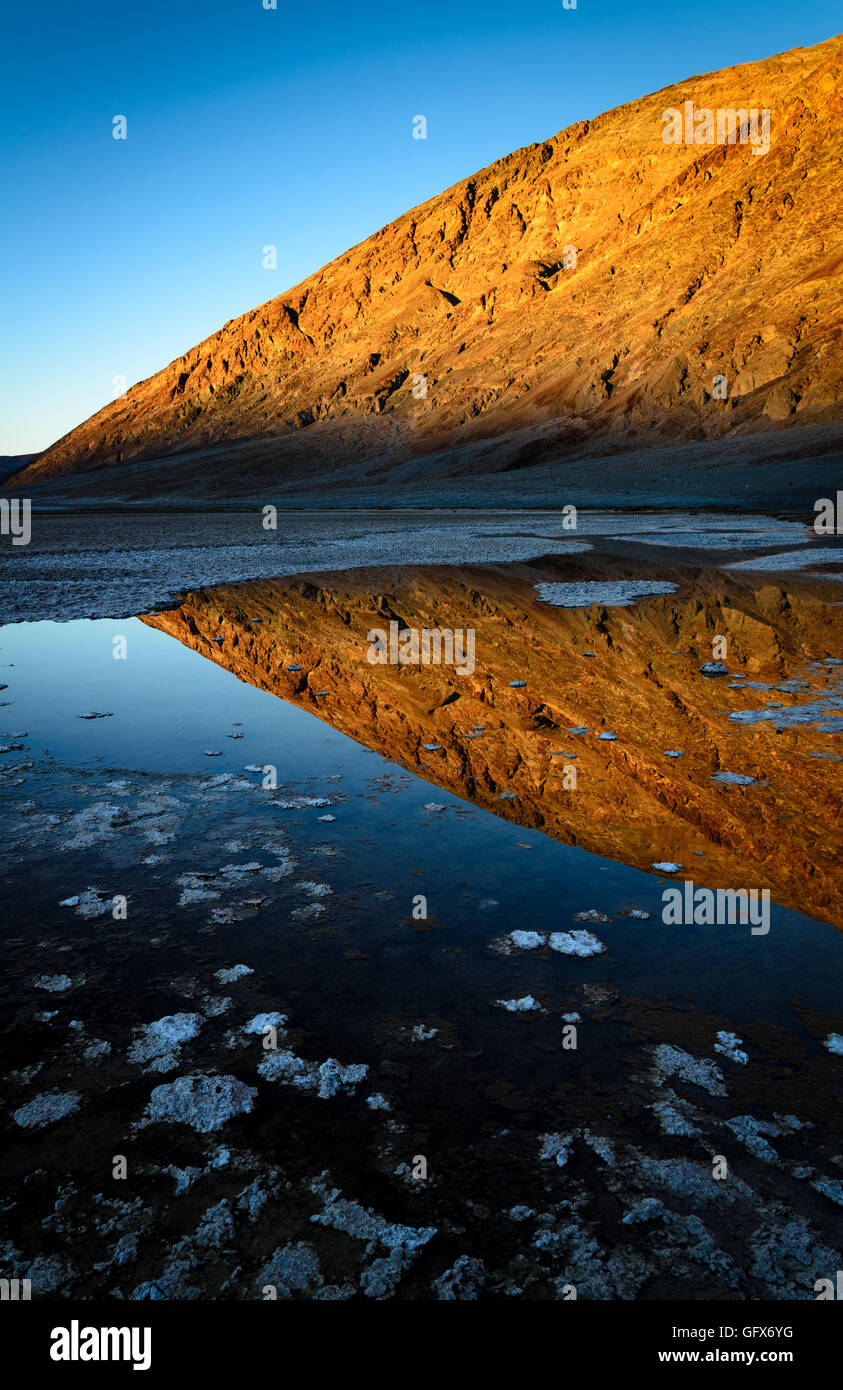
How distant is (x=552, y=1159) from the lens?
247 cm

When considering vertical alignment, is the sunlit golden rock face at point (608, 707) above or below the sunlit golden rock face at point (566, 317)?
below

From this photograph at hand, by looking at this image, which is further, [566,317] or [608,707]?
[566,317]

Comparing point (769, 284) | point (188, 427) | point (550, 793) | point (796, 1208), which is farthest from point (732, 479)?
point (188, 427)

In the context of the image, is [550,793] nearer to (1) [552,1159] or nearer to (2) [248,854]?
(2) [248,854]

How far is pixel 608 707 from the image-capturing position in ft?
24.1

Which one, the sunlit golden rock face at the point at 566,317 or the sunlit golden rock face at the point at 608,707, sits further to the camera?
the sunlit golden rock face at the point at 566,317

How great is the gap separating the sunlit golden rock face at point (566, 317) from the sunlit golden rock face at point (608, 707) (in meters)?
58.5

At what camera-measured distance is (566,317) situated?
9306 cm

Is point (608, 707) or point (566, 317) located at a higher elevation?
point (566, 317)

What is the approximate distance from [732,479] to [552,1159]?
5255 cm

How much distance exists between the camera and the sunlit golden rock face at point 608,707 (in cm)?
483

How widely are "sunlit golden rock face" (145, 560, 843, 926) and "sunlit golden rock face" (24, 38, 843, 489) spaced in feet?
192

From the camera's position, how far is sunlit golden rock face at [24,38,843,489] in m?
72.4

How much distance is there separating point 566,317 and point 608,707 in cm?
9672
